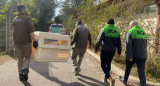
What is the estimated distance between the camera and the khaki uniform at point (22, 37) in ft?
15.5

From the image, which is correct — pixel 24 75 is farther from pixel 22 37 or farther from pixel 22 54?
pixel 22 37

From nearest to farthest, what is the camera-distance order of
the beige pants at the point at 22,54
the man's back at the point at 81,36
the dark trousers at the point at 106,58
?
the dark trousers at the point at 106,58
the beige pants at the point at 22,54
the man's back at the point at 81,36

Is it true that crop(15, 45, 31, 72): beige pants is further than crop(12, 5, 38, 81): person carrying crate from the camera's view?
Yes

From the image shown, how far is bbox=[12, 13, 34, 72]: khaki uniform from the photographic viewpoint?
4730 millimetres

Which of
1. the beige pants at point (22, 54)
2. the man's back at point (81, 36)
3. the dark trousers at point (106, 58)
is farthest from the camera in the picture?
the man's back at point (81, 36)

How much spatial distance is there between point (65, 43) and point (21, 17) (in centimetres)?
148

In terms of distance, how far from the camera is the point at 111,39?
4.62 m

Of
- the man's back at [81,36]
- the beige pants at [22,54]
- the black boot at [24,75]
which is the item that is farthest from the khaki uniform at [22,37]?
the man's back at [81,36]

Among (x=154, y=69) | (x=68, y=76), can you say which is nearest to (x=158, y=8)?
(x=154, y=69)

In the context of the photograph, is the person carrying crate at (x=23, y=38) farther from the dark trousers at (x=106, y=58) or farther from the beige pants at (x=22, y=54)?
the dark trousers at (x=106, y=58)

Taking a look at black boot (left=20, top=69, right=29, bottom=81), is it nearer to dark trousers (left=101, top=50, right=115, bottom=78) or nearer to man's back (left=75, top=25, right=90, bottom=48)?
man's back (left=75, top=25, right=90, bottom=48)

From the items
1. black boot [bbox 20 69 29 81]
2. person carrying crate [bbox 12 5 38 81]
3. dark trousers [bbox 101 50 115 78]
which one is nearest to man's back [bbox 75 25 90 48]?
dark trousers [bbox 101 50 115 78]

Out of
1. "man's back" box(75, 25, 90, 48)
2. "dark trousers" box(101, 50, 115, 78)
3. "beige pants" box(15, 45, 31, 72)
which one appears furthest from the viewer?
"man's back" box(75, 25, 90, 48)

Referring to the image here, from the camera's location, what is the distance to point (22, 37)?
475cm
